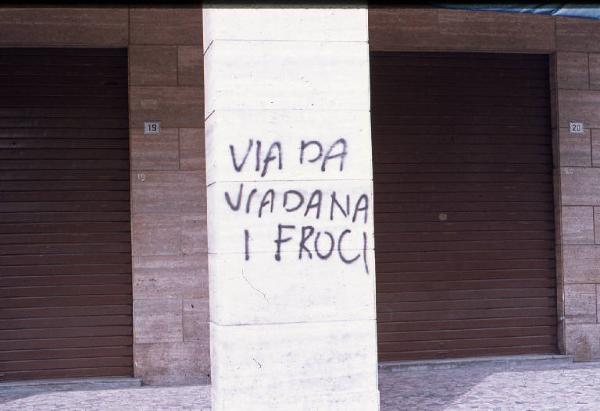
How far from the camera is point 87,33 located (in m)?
8.98

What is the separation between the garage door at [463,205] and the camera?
971 centimetres

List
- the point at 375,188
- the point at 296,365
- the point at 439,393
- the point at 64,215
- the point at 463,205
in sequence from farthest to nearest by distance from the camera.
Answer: the point at 463,205
the point at 375,188
the point at 64,215
the point at 439,393
the point at 296,365

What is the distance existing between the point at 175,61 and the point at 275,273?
418cm

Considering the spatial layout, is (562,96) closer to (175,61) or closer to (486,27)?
(486,27)

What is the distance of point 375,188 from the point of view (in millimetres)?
9703

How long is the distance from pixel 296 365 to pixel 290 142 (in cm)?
159

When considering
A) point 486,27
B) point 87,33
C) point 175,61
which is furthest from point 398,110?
point 87,33

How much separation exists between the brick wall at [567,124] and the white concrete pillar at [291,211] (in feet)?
13.7

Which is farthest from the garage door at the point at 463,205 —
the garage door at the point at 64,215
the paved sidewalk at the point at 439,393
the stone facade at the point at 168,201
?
the garage door at the point at 64,215

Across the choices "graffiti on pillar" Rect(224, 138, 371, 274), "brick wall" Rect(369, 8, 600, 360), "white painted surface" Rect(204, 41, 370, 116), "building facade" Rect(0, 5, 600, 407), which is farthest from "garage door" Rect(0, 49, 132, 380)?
"brick wall" Rect(369, 8, 600, 360)

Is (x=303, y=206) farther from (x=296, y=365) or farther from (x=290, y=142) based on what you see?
(x=296, y=365)

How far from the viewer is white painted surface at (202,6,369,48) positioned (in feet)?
18.7

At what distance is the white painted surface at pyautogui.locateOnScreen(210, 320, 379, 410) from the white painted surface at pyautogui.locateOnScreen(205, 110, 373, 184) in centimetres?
109

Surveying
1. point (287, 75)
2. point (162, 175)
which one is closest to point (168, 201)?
point (162, 175)
